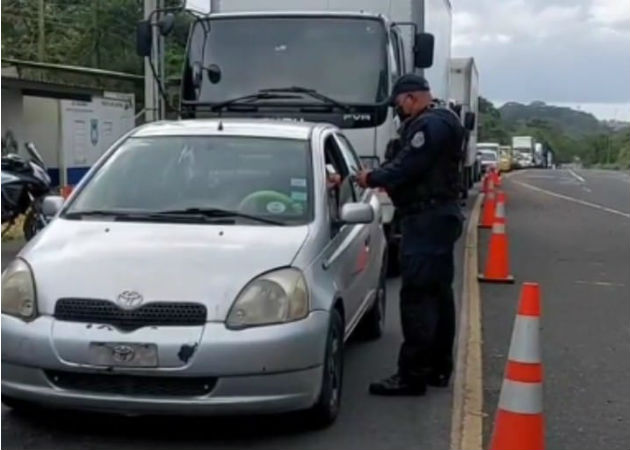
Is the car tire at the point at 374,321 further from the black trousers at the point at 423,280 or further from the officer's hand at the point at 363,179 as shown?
the officer's hand at the point at 363,179

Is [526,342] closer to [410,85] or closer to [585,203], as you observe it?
[410,85]

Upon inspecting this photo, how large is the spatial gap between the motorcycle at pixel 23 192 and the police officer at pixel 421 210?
7068mm

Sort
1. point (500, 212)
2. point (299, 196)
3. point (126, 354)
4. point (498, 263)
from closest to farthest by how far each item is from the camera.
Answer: point (126, 354), point (299, 196), point (498, 263), point (500, 212)

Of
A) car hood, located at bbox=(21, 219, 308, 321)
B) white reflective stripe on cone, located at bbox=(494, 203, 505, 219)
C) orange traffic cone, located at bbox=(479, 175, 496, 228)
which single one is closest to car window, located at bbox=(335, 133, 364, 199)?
car hood, located at bbox=(21, 219, 308, 321)

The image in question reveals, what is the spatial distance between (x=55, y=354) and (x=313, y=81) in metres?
6.58

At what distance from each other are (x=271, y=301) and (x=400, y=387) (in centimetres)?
150

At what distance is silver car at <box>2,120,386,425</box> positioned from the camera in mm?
5152

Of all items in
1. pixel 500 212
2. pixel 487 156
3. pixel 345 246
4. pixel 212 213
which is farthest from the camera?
pixel 487 156

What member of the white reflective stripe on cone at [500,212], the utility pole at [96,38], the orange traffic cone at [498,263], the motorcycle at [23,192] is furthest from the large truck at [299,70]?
the utility pole at [96,38]

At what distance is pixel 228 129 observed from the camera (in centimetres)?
679

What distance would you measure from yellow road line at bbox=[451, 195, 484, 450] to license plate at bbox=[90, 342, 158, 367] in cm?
160

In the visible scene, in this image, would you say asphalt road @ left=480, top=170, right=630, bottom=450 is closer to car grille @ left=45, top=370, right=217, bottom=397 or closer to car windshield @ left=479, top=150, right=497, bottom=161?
car grille @ left=45, top=370, right=217, bottom=397

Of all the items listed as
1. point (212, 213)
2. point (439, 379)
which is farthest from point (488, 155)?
point (212, 213)

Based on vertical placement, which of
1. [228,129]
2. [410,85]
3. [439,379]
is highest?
[410,85]
